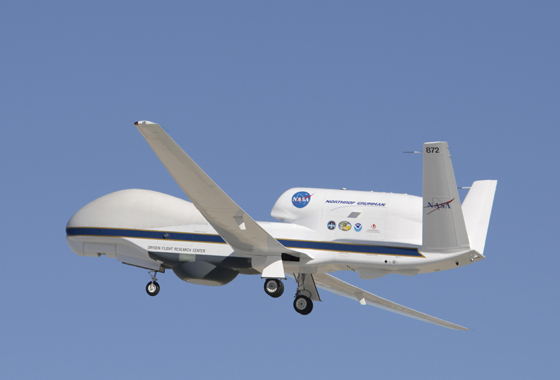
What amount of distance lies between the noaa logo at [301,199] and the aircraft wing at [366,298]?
7.72 m

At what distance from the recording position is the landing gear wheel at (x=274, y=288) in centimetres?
4391

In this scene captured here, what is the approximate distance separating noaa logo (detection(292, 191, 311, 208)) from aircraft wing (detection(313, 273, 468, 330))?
25.3ft

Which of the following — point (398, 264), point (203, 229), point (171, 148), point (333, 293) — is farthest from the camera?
point (333, 293)

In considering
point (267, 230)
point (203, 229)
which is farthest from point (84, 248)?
point (267, 230)

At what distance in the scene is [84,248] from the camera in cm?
A: 4769

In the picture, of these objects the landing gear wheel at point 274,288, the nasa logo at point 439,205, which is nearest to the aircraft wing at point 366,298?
the landing gear wheel at point 274,288

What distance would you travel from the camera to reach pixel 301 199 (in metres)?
44.2

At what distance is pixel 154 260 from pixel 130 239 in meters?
1.51

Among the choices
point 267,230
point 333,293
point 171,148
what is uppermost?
point 171,148

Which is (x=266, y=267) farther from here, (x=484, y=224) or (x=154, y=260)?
(x=484, y=224)

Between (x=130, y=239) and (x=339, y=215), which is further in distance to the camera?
(x=130, y=239)

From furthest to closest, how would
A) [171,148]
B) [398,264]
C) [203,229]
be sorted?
[203,229], [398,264], [171,148]

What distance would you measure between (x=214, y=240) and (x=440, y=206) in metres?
11.2

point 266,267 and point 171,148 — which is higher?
point 171,148
